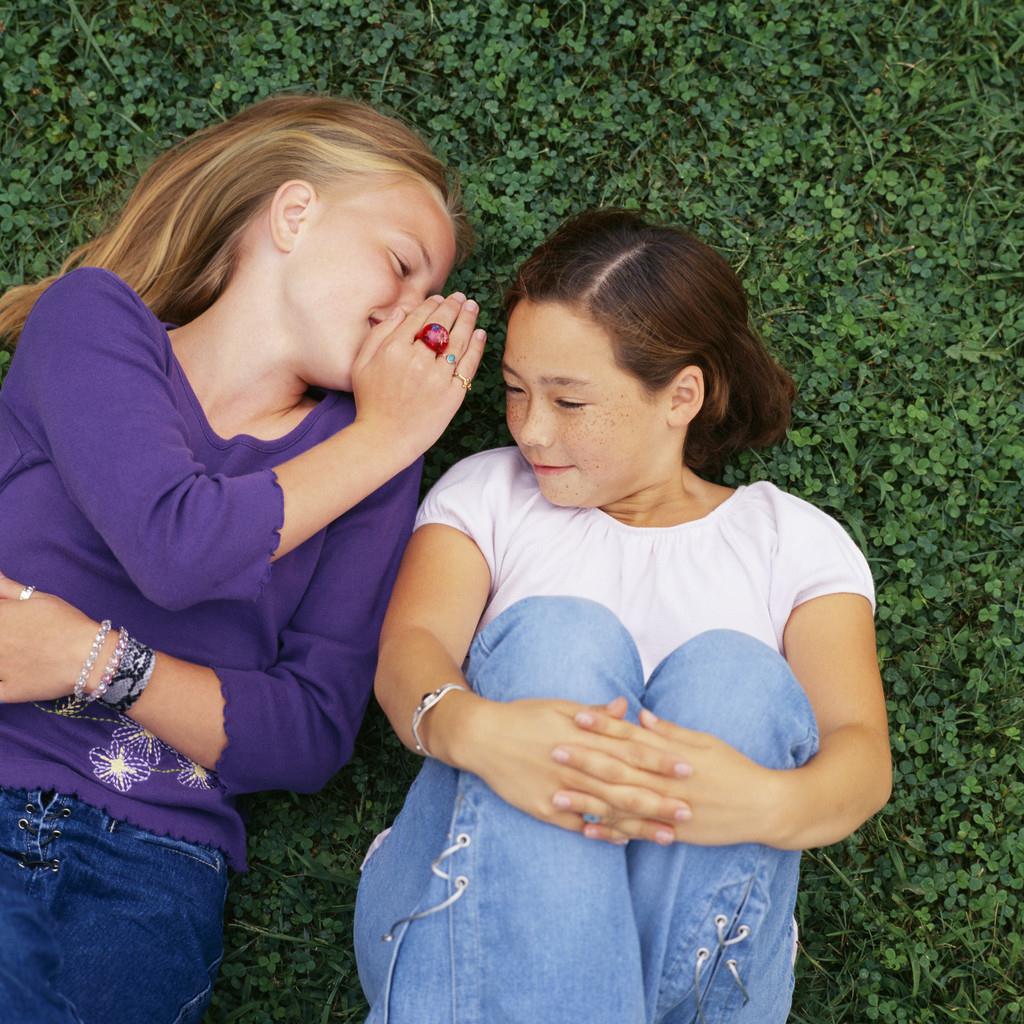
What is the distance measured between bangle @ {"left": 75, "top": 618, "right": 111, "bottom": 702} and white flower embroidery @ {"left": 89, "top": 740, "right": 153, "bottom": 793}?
0.66ft

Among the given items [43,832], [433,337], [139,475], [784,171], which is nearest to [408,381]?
[433,337]

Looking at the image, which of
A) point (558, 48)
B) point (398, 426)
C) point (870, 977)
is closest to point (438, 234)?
point (398, 426)

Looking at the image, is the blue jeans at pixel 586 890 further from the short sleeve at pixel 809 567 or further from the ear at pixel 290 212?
the ear at pixel 290 212

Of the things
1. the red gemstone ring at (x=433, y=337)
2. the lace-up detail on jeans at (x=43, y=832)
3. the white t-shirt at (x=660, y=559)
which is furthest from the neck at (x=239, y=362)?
the lace-up detail on jeans at (x=43, y=832)

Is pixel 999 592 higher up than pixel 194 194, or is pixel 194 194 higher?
pixel 194 194

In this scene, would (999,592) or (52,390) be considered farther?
(999,592)

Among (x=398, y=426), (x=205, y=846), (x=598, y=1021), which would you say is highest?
(x=398, y=426)

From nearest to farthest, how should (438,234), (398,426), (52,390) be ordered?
1. (52,390)
2. (398,426)
3. (438,234)

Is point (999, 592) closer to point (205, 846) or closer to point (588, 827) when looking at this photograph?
point (588, 827)

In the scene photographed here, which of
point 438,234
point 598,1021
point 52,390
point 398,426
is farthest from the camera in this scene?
point 438,234

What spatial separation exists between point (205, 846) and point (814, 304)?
243cm

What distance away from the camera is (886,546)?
363cm

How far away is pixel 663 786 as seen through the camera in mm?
2324

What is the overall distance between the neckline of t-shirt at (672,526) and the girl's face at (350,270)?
0.76 meters
